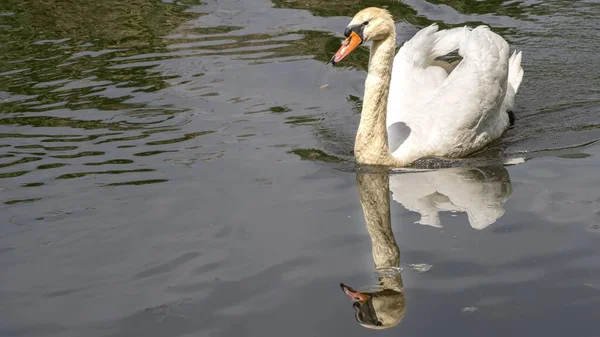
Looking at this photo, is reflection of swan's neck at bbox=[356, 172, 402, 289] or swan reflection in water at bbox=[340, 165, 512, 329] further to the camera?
reflection of swan's neck at bbox=[356, 172, 402, 289]

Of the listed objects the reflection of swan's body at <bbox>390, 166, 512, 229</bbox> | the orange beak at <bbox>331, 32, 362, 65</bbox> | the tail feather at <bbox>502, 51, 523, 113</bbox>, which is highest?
the orange beak at <bbox>331, 32, 362, 65</bbox>

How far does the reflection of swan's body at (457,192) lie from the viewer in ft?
27.7

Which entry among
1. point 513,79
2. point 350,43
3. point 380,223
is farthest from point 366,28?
point 513,79

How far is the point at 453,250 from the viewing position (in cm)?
772

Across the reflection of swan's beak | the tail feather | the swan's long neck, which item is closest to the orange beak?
the swan's long neck

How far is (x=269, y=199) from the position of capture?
8805 millimetres

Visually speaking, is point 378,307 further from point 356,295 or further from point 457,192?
point 457,192

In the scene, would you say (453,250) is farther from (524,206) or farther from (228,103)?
(228,103)

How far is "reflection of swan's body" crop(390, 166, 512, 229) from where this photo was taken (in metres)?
8.45

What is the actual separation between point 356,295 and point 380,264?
622 mm

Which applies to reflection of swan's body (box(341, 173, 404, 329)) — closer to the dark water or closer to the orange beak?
the dark water

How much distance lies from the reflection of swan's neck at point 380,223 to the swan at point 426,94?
15.7 inches

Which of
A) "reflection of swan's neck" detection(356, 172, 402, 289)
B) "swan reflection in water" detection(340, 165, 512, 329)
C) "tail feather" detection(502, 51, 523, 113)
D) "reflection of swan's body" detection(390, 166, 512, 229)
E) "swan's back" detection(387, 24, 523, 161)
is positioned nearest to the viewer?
"swan reflection in water" detection(340, 165, 512, 329)

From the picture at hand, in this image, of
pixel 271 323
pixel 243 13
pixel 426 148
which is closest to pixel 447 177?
pixel 426 148
